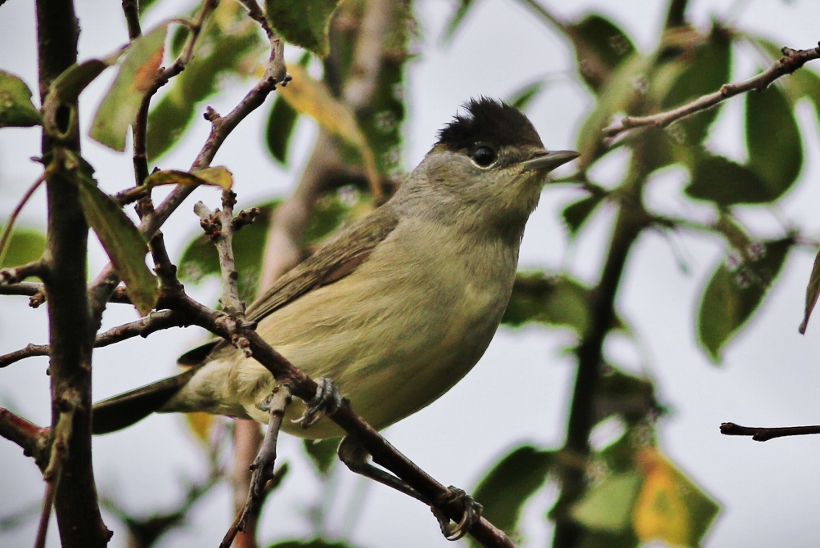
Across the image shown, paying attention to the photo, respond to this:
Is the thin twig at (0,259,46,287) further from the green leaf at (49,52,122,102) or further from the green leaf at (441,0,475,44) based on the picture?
the green leaf at (441,0,475,44)

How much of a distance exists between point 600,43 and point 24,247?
2912mm

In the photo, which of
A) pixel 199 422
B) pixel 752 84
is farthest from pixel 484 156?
pixel 752 84

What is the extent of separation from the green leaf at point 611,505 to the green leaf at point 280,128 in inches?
88.9

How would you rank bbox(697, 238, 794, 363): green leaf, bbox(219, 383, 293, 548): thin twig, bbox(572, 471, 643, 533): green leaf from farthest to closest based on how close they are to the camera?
bbox(697, 238, 794, 363): green leaf, bbox(572, 471, 643, 533): green leaf, bbox(219, 383, 293, 548): thin twig

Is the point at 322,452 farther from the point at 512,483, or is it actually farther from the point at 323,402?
the point at 323,402

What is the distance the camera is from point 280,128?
4699 millimetres

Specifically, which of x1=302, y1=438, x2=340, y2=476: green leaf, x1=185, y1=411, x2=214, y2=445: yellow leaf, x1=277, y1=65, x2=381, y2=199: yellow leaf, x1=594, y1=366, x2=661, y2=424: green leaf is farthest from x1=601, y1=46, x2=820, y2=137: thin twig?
x1=185, y1=411, x2=214, y2=445: yellow leaf

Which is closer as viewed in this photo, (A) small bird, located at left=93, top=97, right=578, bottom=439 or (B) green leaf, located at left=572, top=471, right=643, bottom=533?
(B) green leaf, located at left=572, top=471, right=643, bottom=533

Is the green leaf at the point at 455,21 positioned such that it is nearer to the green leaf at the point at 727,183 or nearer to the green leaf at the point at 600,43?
the green leaf at the point at 600,43

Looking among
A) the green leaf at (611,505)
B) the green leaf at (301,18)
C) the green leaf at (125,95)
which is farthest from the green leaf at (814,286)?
the green leaf at (611,505)

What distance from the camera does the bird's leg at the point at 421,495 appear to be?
129 inches

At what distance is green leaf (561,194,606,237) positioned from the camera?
4262 millimetres

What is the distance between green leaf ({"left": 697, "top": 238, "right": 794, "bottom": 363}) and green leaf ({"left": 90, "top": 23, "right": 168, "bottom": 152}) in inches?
106

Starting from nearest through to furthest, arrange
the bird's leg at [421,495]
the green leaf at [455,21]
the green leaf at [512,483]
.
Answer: the bird's leg at [421,495] → the green leaf at [512,483] → the green leaf at [455,21]
